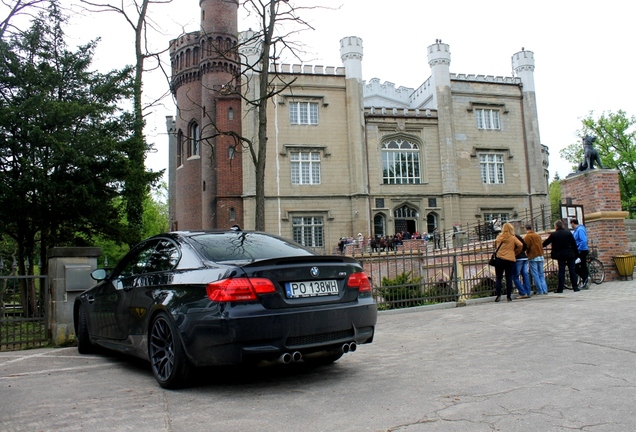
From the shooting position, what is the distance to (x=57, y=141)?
12.5 m

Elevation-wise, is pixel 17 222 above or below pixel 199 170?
below

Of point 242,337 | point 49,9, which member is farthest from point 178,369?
point 49,9

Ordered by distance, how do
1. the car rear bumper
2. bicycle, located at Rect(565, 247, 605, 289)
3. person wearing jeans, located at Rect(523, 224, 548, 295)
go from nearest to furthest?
the car rear bumper → person wearing jeans, located at Rect(523, 224, 548, 295) → bicycle, located at Rect(565, 247, 605, 289)

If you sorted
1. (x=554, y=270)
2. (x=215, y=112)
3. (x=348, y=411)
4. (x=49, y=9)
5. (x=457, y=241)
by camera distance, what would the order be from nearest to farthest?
(x=348, y=411)
(x=554, y=270)
(x=49, y=9)
(x=457, y=241)
(x=215, y=112)

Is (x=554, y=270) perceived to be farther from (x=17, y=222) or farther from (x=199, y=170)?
(x=199, y=170)

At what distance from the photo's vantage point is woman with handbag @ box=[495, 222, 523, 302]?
10.8m

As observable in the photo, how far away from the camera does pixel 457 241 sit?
27844 millimetres

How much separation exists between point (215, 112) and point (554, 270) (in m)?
25.7

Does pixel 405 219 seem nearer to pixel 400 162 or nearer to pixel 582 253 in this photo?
pixel 400 162

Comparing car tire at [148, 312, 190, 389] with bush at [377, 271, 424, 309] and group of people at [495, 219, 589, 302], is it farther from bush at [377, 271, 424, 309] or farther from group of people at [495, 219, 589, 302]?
group of people at [495, 219, 589, 302]

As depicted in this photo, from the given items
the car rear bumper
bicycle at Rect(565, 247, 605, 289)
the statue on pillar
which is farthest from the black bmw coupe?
the statue on pillar

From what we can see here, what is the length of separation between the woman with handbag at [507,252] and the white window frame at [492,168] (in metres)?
26.6

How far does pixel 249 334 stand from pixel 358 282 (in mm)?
1241

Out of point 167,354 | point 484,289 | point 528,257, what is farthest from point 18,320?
point 528,257
